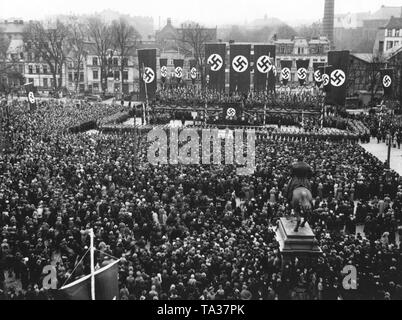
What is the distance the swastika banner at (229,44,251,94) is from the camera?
33875mm

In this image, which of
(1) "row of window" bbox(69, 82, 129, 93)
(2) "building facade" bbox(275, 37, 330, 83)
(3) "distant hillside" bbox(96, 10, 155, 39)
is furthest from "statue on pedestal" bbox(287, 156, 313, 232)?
(3) "distant hillside" bbox(96, 10, 155, 39)

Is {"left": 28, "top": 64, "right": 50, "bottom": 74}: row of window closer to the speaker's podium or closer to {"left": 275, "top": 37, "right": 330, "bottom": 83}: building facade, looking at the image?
{"left": 275, "top": 37, "right": 330, "bottom": 83}: building facade

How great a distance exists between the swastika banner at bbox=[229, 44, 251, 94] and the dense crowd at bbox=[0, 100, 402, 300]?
7.72 metres

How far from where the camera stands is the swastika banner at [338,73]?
34.0 m

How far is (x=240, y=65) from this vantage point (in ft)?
112

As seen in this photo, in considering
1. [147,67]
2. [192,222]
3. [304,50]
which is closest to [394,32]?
[304,50]

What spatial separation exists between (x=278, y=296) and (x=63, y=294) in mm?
7530

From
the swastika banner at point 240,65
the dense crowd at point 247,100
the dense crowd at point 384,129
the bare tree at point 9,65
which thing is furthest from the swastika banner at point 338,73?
the bare tree at point 9,65

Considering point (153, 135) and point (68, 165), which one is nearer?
point (68, 165)

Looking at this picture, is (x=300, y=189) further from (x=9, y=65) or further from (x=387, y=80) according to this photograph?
(x=9, y=65)

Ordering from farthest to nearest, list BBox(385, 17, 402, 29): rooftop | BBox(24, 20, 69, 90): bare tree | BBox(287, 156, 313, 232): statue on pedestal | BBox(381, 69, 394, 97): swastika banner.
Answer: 1. BBox(385, 17, 402, 29): rooftop
2. BBox(24, 20, 69, 90): bare tree
3. BBox(381, 69, 394, 97): swastika banner
4. BBox(287, 156, 313, 232): statue on pedestal

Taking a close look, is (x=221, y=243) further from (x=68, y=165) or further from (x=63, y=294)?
(x=68, y=165)

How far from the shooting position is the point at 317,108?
48469mm

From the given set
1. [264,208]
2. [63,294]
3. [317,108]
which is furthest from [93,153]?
[317,108]
